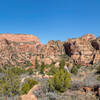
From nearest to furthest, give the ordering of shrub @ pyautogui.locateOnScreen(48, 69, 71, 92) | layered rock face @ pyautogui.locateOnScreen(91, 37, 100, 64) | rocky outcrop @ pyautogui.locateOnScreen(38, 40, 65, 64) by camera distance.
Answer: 1. shrub @ pyautogui.locateOnScreen(48, 69, 71, 92)
2. layered rock face @ pyautogui.locateOnScreen(91, 37, 100, 64)
3. rocky outcrop @ pyautogui.locateOnScreen(38, 40, 65, 64)

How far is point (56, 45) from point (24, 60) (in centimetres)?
1996

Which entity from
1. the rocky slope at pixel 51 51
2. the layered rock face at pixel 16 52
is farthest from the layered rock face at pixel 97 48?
the layered rock face at pixel 16 52

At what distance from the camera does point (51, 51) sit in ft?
175

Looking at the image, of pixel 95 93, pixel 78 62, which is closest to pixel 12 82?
pixel 95 93

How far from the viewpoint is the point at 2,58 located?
49000 millimetres

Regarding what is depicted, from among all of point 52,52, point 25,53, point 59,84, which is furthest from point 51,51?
point 59,84

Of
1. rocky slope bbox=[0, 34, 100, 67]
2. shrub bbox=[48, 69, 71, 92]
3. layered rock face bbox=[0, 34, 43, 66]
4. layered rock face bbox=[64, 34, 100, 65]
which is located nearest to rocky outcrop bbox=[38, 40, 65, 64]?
rocky slope bbox=[0, 34, 100, 67]

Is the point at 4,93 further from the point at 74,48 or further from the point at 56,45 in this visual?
the point at 56,45

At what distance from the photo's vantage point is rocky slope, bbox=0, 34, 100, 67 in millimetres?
43031

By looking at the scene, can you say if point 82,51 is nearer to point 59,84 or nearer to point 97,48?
point 97,48

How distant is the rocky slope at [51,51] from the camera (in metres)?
43.0

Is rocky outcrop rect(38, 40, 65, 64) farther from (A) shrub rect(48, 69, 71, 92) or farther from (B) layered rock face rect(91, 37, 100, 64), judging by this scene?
(A) shrub rect(48, 69, 71, 92)

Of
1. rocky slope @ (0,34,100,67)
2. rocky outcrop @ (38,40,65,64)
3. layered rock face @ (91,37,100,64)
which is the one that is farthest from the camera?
rocky outcrop @ (38,40,65,64)

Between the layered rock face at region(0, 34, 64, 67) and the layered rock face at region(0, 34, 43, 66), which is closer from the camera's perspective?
the layered rock face at region(0, 34, 64, 67)
